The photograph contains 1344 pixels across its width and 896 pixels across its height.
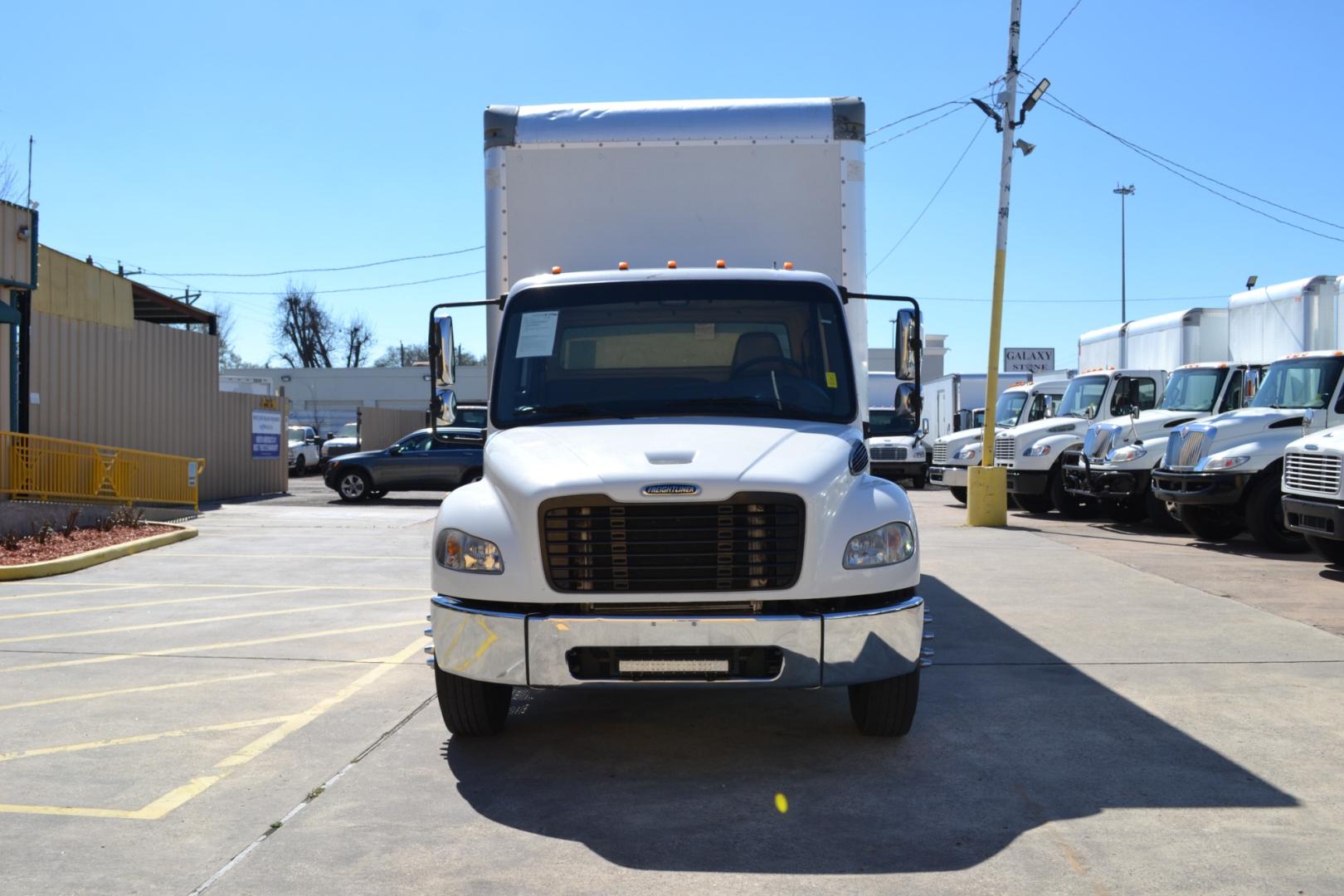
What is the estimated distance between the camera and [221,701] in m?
6.65

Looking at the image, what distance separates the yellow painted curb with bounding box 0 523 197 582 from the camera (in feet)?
39.5

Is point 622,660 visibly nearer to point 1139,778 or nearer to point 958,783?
point 958,783

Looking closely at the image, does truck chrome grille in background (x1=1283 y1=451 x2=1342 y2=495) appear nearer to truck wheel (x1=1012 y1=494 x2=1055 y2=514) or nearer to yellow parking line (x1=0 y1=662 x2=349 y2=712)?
yellow parking line (x1=0 y1=662 x2=349 y2=712)

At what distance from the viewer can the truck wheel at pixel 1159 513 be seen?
17219mm

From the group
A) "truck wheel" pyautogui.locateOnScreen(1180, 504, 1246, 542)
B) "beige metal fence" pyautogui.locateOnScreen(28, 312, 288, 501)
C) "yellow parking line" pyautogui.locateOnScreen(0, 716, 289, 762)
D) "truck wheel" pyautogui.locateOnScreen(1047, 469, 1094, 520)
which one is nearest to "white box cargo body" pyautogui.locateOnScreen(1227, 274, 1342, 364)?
"truck wheel" pyautogui.locateOnScreen(1180, 504, 1246, 542)

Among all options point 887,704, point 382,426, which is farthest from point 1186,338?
point 382,426

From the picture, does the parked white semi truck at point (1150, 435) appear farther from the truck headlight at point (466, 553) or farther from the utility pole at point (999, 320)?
the truck headlight at point (466, 553)

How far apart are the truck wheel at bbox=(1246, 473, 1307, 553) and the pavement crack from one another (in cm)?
1085

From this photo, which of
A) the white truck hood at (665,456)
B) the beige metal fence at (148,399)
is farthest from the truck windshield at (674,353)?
the beige metal fence at (148,399)

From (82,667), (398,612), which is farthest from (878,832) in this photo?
(398,612)

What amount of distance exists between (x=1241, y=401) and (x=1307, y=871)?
13906 mm

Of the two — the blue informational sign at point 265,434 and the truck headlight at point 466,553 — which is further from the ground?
the blue informational sign at point 265,434

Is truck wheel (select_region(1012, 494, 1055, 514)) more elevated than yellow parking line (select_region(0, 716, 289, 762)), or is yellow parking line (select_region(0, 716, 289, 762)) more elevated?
truck wheel (select_region(1012, 494, 1055, 514))

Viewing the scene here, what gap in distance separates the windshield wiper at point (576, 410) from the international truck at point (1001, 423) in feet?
55.8
